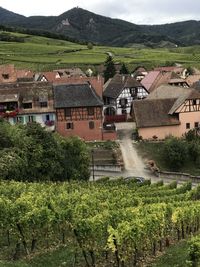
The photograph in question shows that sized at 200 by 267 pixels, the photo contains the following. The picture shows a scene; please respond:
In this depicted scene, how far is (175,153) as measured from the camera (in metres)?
71.2

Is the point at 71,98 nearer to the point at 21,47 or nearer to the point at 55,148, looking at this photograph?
the point at 55,148

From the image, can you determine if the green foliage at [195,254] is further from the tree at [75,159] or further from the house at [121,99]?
the house at [121,99]

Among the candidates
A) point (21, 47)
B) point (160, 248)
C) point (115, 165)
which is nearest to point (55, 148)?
point (115, 165)

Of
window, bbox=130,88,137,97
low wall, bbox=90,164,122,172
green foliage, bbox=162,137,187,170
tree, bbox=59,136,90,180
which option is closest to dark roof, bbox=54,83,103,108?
low wall, bbox=90,164,122,172

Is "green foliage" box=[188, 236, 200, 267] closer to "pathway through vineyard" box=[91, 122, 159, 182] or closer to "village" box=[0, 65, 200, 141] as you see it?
"pathway through vineyard" box=[91, 122, 159, 182]

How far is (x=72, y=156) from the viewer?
200ft

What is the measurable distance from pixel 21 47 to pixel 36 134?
124029mm

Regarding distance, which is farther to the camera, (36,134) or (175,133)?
(175,133)

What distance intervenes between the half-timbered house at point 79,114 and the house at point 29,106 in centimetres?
139

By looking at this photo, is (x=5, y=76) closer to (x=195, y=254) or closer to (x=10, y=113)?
(x=10, y=113)

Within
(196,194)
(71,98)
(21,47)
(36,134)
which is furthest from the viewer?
(21,47)

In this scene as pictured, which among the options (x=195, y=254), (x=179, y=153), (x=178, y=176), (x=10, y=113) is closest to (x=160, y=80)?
(x=10, y=113)

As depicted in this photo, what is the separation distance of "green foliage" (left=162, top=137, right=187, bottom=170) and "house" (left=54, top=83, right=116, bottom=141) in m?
10.9

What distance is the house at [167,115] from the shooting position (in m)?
81.1
